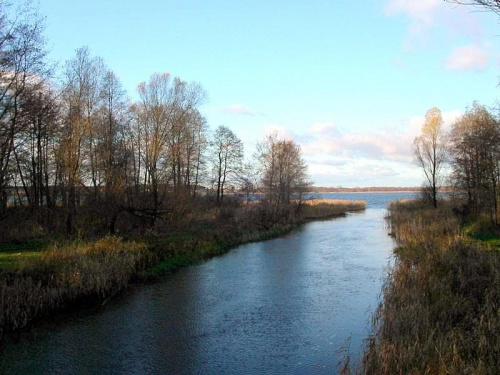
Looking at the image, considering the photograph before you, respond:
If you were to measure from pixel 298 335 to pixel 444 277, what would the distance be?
4016mm

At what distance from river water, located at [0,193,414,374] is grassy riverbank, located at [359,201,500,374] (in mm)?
1049

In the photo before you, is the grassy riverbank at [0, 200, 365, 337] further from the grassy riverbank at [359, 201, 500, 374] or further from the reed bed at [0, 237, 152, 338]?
the grassy riverbank at [359, 201, 500, 374]

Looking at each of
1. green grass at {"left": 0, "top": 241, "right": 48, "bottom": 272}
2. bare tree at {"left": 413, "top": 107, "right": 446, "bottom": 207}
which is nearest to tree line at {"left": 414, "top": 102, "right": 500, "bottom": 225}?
bare tree at {"left": 413, "top": 107, "right": 446, "bottom": 207}

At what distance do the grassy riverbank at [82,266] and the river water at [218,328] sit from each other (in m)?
0.64

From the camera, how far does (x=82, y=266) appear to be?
37.4 ft

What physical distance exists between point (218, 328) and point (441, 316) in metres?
4.64

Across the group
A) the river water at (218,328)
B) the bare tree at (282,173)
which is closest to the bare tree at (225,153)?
the bare tree at (282,173)

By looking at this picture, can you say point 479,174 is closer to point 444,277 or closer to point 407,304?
point 444,277

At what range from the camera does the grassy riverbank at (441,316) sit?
18.2 ft

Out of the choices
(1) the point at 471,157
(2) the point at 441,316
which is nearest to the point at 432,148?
(1) the point at 471,157

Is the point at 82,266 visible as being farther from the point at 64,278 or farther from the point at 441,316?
the point at 441,316

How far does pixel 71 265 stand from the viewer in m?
11.3

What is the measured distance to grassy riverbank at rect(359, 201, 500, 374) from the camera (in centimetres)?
556

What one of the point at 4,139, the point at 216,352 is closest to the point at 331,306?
the point at 216,352
